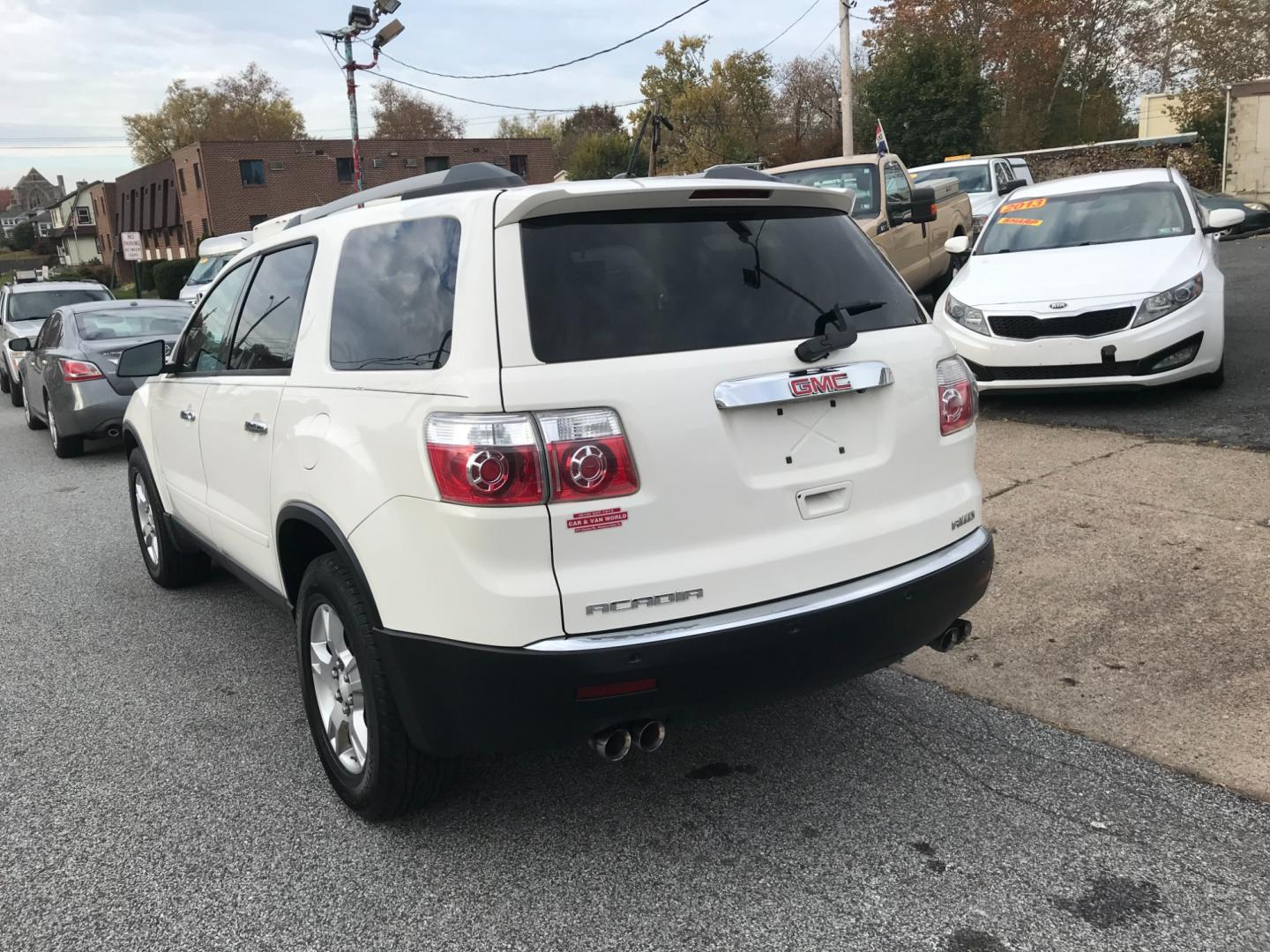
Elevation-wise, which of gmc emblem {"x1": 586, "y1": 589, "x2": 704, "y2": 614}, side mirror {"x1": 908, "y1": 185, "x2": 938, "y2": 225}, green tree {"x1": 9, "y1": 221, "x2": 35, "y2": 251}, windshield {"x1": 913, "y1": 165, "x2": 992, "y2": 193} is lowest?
gmc emblem {"x1": 586, "y1": 589, "x2": 704, "y2": 614}

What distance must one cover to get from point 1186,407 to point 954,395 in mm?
5384

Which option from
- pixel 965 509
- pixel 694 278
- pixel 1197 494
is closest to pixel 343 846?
pixel 694 278

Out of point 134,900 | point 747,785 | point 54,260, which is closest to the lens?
point 134,900

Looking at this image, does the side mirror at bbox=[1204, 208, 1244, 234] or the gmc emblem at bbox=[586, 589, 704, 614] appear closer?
the gmc emblem at bbox=[586, 589, 704, 614]

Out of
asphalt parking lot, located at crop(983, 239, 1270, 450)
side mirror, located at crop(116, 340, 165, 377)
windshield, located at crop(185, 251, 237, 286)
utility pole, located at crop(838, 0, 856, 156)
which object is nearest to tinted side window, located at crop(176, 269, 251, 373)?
side mirror, located at crop(116, 340, 165, 377)

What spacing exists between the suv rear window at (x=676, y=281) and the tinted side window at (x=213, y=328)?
202 cm

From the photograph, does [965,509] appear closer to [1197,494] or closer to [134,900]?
[134,900]

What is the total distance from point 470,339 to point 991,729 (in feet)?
7.51

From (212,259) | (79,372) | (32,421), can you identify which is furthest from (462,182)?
(212,259)

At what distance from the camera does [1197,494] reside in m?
5.74

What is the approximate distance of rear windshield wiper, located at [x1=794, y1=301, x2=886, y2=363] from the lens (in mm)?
2830

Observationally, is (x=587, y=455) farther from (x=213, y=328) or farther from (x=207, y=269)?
(x=207, y=269)

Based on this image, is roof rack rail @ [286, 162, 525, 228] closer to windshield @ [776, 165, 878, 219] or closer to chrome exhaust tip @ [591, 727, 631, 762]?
chrome exhaust tip @ [591, 727, 631, 762]

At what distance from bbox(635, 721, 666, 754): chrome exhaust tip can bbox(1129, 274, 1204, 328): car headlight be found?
6.09 m
